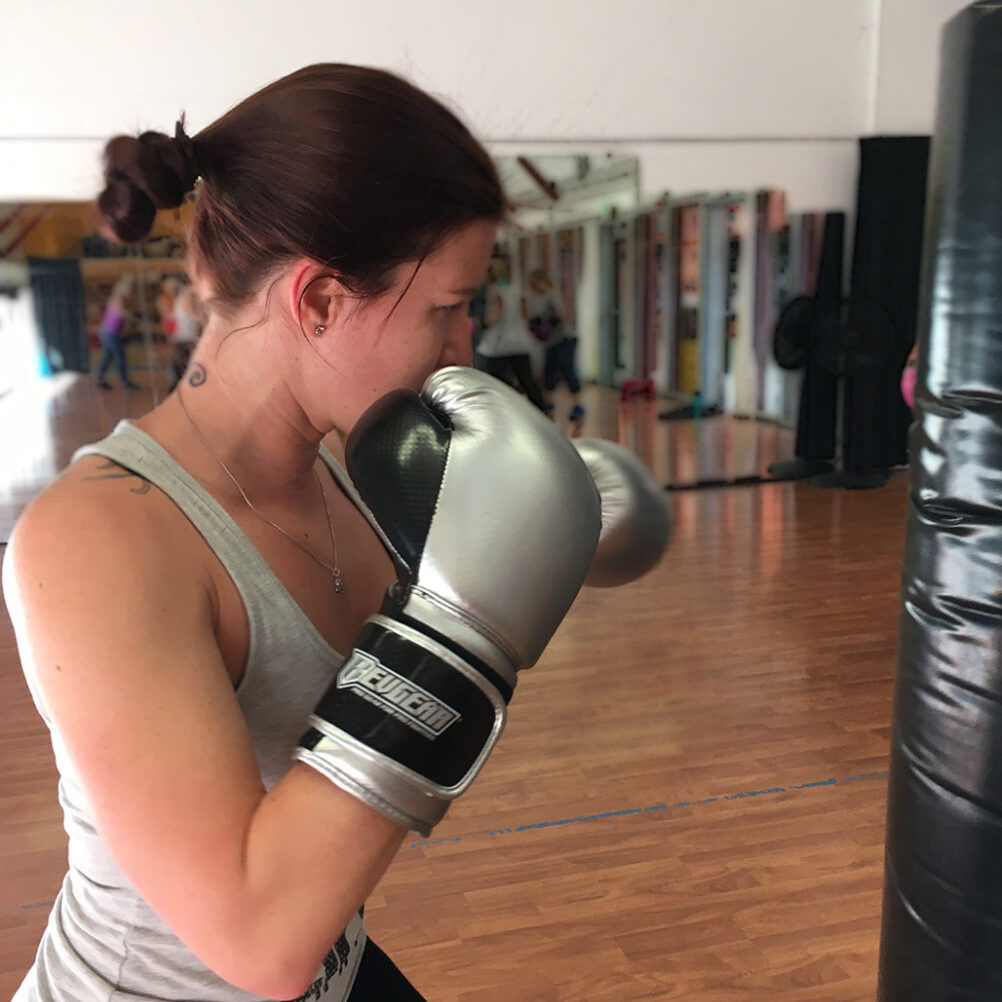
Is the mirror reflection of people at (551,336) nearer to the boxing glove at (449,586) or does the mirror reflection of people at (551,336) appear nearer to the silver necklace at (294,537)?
the silver necklace at (294,537)

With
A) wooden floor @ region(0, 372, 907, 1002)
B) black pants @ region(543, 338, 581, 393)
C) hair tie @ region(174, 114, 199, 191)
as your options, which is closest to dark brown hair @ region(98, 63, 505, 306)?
hair tie @ region(174, 114, 199, 191)

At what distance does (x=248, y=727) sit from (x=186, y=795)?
201 mm

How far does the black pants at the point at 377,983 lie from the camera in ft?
3.16

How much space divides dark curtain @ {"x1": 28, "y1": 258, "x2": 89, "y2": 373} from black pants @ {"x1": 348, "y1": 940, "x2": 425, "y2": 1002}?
4.36 meters

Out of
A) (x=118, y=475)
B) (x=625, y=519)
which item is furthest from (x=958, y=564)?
(x=118, y=475)

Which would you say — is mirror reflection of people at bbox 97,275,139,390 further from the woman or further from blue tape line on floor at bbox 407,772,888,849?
the woman

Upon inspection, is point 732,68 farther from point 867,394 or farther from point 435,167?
point 435,167

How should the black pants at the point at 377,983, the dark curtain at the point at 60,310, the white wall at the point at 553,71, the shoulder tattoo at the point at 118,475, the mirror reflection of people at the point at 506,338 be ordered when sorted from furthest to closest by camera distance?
1. the mirror reflection of people at the point at 506,338
2. the dark curtain at the point at 60,310
3. the white wall at the point at 553,71
4. the black pants at the point at 377,983
5. the shoulder tattoo at the point at 118,475

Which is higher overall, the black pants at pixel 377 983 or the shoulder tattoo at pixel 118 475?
the shoulder tattoo at pixel 118 475

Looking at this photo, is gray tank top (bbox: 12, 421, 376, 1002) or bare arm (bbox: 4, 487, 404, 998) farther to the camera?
gray tank top (bbox: 12, 421, 376, 1002)

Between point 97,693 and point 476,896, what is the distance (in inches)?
57.4

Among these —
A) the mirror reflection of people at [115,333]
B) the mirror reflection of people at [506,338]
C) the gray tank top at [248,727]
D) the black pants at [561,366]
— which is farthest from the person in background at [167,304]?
the gray tank top at [248,727]

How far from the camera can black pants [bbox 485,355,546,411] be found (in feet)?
17.0

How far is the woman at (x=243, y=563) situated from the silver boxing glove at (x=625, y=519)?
276mm
